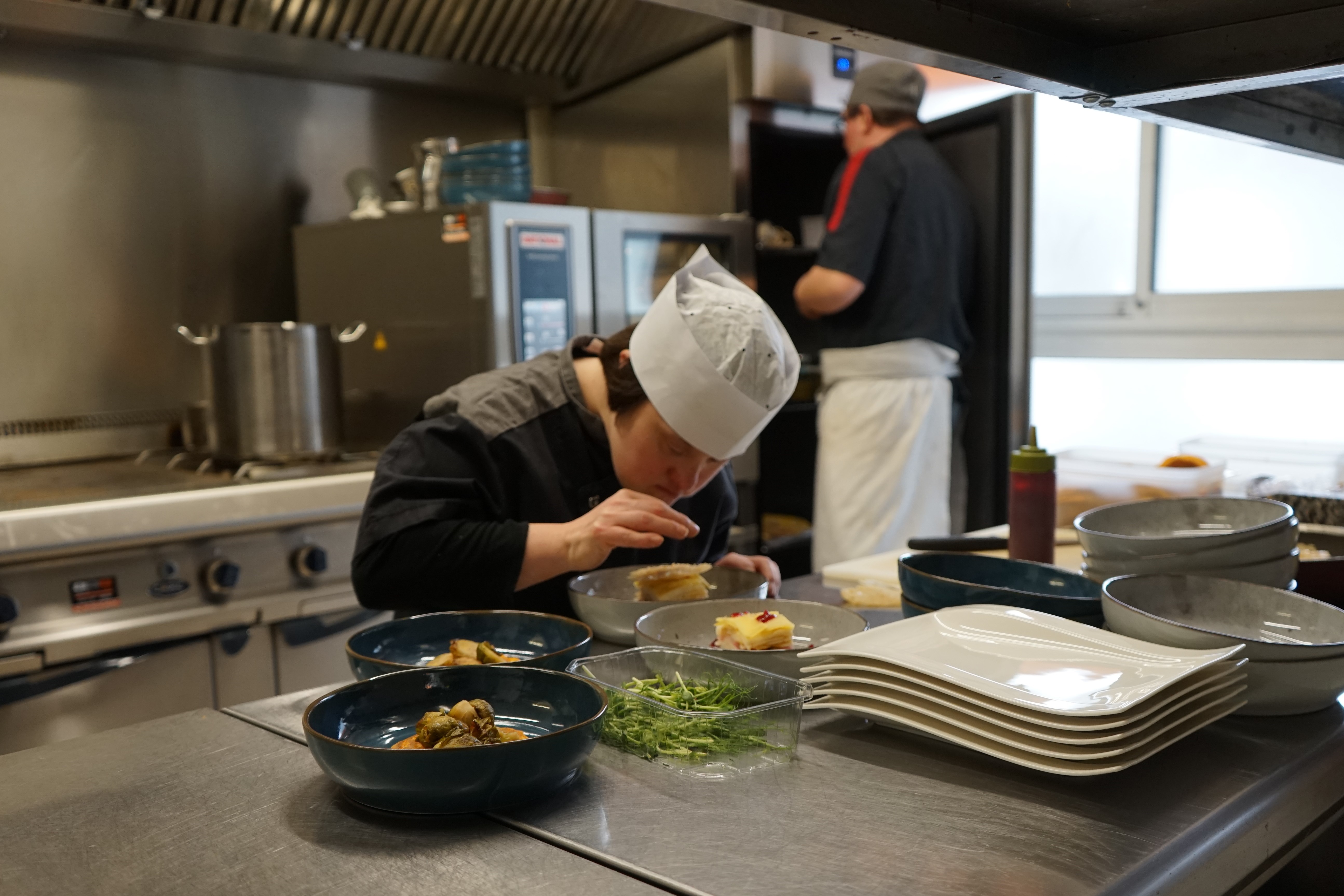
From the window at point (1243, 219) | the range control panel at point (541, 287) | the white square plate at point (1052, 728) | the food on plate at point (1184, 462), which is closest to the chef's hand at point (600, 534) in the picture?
A: the white square plate at point (1052, 728)

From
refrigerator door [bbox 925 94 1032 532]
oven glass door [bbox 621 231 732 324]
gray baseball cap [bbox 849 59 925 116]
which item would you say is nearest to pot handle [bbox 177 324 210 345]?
oven glass door [bbox 621 231 732 324]

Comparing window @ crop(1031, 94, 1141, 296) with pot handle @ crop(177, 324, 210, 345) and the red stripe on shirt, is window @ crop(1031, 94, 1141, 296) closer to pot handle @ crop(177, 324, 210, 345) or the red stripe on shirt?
the red stripe on shirt

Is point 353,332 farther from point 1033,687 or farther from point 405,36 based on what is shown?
point 1033,687

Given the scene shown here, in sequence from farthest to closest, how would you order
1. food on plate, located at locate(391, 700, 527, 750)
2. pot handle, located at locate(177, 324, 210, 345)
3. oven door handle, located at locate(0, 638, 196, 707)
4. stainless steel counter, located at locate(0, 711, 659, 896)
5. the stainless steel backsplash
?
the stainless steel backsplash, pot handle, located at locate(177, 324, 210, 345), oven door handle, located at locate(0, 638, 196, 707), food on plate, located at locate(391, 700, 527, 750), stainless steel counter, located at locate(0, 711, 659, 896)

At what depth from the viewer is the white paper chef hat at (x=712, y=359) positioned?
1495 millimetres

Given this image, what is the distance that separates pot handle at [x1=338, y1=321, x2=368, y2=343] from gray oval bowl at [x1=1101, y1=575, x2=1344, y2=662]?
201 cm

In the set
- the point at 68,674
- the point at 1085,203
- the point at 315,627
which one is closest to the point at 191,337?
the point at 315,627

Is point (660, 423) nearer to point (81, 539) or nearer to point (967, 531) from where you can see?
point (81, 539)

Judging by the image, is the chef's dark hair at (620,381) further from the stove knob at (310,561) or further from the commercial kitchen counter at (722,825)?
the stove knob at (310,561)

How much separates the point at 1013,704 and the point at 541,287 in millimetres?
1927

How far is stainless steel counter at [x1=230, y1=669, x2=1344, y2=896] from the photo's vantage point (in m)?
0.78

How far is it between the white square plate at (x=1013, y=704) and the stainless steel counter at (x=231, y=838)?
1.19 feet

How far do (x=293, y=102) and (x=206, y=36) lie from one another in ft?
1.12

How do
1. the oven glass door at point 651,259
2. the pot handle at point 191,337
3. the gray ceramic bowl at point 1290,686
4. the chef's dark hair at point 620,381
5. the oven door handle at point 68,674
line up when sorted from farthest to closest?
the oven glass door at point 651,259 < the pot handle at point 191,337 < the oven door handle at point 68,674 < the chef's dark hair at point 620,381 < the gray ceramic bowl at point 1290,686
